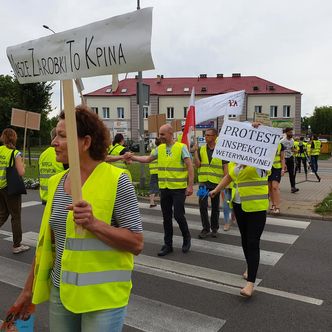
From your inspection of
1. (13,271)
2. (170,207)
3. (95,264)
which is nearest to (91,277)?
(95,264)

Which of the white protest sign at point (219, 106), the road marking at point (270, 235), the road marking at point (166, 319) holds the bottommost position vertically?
the road marking at point (270, 235)

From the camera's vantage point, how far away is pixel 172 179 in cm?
592

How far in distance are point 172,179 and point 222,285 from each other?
5.87 ft

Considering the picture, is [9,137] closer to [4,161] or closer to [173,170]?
[4,161]

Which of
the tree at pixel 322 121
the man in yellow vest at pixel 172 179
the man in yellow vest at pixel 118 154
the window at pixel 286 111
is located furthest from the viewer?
the tree at pixel 322 121

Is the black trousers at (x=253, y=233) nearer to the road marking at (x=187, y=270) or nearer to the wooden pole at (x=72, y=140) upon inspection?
the road marking at (x=187, y=270)

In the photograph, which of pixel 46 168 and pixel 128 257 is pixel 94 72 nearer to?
pixel 128 257

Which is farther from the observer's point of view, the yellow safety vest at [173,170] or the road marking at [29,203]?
the road marking at [29,203]

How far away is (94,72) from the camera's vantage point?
1.89 meters

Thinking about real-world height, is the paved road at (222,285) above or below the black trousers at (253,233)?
below

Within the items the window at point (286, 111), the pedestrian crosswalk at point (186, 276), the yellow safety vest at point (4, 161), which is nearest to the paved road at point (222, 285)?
the pedestrian crosswalk at point (186, 276)

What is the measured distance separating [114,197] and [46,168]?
4.28m

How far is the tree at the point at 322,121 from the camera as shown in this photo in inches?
3588

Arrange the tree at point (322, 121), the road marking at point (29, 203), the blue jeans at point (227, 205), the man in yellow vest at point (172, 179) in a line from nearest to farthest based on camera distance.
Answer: the man in yellow vest at point (172, 179) → the blue jeans at point (227, 205) → the road marking at point (29, 203) → the tree at point (322, 121)
